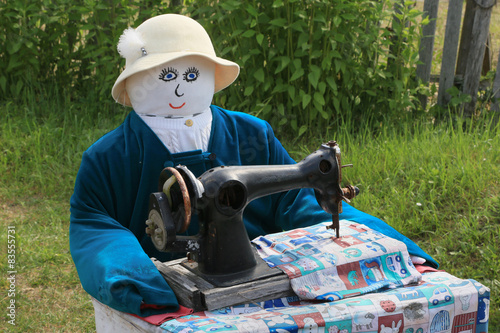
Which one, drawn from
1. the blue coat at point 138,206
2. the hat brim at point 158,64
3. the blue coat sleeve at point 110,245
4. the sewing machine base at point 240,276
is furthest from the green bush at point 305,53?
the sewing machine base at point 240,276

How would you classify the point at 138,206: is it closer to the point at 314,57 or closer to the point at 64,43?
the point at 314,57

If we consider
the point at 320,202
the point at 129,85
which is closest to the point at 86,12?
the point at 129,85

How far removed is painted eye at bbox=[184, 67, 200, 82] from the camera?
196cm

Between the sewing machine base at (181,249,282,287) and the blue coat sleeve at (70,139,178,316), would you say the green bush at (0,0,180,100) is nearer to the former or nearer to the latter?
the blue coat sleeve at (70,139,178,316)

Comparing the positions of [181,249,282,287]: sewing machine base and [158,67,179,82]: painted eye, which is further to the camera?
[158,67,179,82]: painted eye

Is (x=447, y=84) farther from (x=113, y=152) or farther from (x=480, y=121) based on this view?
(x=113, y=152)

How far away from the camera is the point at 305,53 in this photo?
146 inches

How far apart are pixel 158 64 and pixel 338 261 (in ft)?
2.54

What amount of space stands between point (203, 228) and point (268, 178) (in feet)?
0.76

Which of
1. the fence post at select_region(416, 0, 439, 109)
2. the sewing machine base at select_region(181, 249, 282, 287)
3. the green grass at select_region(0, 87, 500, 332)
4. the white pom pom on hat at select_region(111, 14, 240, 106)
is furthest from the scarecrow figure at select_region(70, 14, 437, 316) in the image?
the fence post at select_region(416, 0, 439, 109)

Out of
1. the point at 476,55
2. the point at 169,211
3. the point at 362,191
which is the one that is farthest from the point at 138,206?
the point at 476,55

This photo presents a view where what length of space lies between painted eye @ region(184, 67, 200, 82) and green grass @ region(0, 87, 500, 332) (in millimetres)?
1452

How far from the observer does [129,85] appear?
1999mm

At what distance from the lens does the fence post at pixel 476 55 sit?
3998 millimetres
